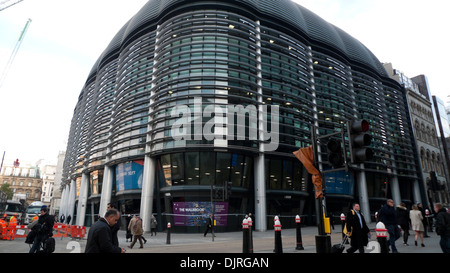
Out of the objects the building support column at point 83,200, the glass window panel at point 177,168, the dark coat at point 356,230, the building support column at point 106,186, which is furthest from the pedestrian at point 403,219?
the building support column at point 83,200

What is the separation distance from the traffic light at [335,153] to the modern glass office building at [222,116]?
1941 cm

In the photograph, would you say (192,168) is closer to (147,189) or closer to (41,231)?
(147,189)

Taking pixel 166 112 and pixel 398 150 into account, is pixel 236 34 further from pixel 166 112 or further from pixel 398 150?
pixel 398 150

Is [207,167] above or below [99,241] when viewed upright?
above

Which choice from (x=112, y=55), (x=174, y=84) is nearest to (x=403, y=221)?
(x=174, y=84)

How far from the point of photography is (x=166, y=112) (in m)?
27.6

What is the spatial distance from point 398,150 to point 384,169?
249 inches

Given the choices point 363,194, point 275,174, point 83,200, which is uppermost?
point 275,174

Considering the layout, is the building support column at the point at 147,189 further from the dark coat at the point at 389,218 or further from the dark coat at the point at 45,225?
the dark coat at the point at 389,218

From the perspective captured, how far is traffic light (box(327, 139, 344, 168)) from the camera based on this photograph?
19.1 feet

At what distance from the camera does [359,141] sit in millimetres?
5492

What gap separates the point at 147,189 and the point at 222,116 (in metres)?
11.0

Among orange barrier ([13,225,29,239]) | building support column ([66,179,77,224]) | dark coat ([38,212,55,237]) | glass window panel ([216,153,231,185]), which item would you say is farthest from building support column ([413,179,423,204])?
building support column ([66,179,77,224])

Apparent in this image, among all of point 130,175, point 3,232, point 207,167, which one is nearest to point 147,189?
point 130,175
